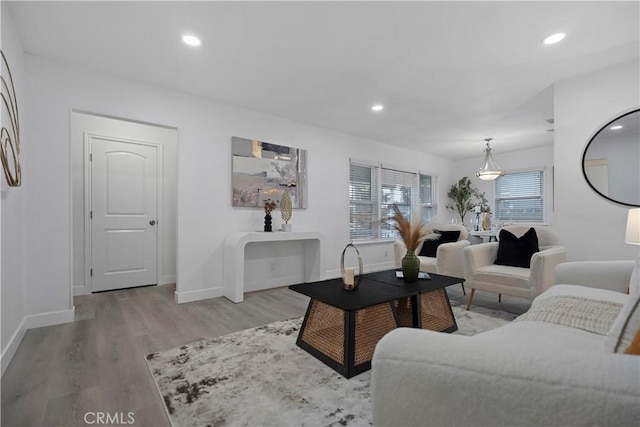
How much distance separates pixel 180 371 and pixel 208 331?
688 mm

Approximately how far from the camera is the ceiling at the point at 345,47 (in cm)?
211

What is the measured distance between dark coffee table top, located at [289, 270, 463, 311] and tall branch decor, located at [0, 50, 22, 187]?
2.08 m

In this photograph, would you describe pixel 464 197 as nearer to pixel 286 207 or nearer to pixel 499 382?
pixel 286 207

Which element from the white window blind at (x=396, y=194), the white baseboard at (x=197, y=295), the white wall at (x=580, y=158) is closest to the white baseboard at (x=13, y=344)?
the white baseboard at (x=197, y=295)

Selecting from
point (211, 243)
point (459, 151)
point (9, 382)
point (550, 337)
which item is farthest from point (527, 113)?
point (9, 382)

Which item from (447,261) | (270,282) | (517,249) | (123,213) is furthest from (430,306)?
(123,213)

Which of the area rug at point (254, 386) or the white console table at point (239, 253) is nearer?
the area rug at point (254, 386)

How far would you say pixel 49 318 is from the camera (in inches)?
107

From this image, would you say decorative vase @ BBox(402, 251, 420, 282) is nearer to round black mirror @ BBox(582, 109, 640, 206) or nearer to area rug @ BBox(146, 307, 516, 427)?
area rug @ BBox(146, 307, 516, 427)

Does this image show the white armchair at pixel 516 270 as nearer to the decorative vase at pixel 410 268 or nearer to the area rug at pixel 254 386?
the decorative vase at pixel 410 268

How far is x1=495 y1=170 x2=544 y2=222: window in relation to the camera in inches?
238

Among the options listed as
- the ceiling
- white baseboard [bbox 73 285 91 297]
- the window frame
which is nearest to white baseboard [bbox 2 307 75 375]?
white baseboard [bbox 73 285 91 297]

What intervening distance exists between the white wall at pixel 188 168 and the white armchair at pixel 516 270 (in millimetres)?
2299

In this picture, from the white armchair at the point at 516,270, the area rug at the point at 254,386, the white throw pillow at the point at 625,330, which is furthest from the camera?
the white armchair at the point at 516,270
